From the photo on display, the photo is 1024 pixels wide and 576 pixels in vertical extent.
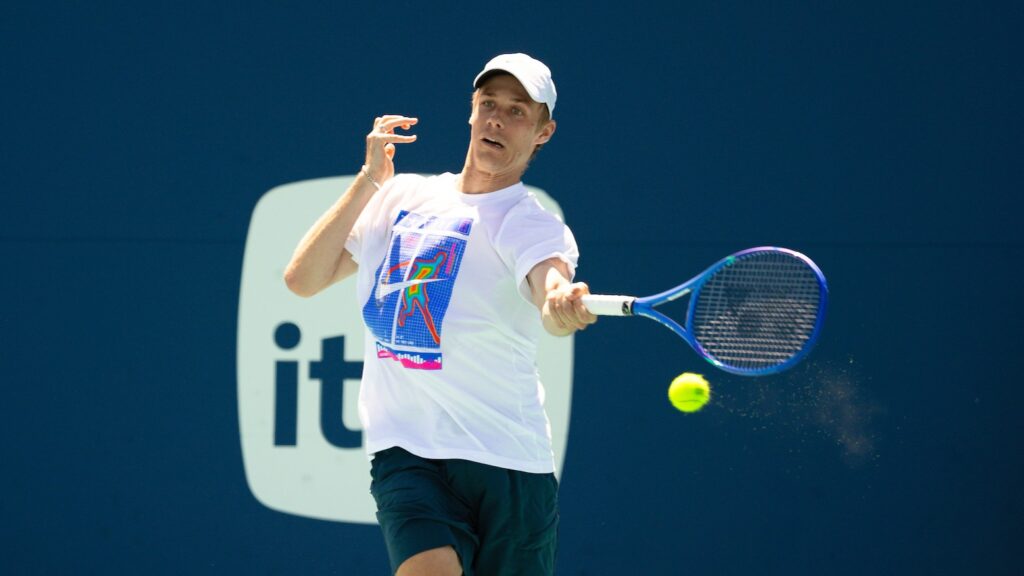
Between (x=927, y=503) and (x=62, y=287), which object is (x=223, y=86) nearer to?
(x=62, y=287)

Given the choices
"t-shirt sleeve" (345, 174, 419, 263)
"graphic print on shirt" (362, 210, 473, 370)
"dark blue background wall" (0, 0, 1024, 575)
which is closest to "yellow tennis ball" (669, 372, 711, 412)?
"graphic print on shirt" (362, 210, 473, 370)

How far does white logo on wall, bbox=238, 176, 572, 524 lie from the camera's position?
444 cm

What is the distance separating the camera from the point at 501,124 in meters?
3.11

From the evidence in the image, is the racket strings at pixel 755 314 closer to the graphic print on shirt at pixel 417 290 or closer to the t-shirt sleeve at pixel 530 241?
the t-shirt sleeve at pixel 530 241

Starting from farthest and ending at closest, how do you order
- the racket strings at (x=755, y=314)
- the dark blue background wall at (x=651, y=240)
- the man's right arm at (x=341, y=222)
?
the dark blue background wall at (x=651, y=240), the man's right arm at (x=341, y=222), the racket strings at (x=755, y=314)

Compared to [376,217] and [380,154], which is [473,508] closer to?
[376,217]

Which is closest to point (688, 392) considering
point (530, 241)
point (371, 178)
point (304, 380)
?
point (530, 241)

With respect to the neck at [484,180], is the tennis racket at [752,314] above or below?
below

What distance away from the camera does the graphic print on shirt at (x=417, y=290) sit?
9.94ft

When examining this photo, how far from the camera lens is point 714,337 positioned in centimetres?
310

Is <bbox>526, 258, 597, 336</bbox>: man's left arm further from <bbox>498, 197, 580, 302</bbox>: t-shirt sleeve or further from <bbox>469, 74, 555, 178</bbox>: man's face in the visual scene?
<bbox>469, 74, 555, 178</bbox>: man's face

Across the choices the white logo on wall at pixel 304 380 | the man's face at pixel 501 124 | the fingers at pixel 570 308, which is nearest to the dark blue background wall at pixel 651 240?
the white logo on wall at pixel 304 380

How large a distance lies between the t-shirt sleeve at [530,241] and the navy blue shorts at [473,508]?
0.42m

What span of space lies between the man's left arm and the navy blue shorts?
1.36 feet
